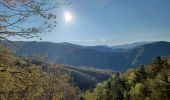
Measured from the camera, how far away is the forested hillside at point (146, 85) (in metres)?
78.0

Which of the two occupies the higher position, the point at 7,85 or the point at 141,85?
the point at 7,85

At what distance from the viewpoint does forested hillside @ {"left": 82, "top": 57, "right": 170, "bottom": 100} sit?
3071 inches

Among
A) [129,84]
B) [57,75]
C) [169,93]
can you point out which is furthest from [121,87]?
[57,75]

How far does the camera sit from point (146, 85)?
304ft

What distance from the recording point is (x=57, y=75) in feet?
208

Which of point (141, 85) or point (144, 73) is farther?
point (144, 73)

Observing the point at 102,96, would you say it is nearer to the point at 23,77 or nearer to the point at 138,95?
the point at 138,95

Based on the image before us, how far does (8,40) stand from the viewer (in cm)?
962

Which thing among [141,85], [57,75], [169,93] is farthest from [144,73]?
[57,75]

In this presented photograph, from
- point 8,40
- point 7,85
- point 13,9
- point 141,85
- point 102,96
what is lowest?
point 102,96

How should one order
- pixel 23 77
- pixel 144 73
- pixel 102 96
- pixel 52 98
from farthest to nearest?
1. pixel 102 96
2. pixel 144 73
3. pixel 52 98
4. pixel 23 77

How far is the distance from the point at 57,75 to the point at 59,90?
400 cm

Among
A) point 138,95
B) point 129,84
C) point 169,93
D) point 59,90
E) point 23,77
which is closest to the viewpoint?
point 23,77

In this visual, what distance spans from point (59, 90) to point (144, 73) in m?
49.2
